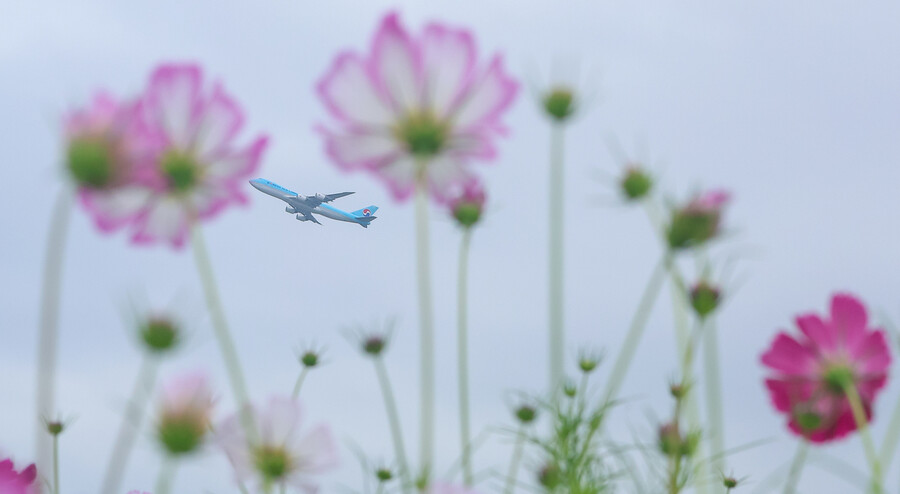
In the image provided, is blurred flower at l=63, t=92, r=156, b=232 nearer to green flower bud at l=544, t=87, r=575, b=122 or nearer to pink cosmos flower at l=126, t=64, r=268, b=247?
pink cosmos flower at l=126, t=64, r=268, b=247

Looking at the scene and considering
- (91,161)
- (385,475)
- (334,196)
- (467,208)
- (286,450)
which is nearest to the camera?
(91,161)

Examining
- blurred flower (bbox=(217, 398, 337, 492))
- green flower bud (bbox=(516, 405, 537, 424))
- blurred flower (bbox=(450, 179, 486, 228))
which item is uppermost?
blurred flower (bbox=(450, 179, 486, 228))

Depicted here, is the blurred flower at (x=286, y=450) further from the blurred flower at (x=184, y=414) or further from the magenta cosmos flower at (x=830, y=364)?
the magenta cosmos flower at (x=830, y=364)

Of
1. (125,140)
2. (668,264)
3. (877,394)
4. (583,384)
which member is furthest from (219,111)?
(583,384)

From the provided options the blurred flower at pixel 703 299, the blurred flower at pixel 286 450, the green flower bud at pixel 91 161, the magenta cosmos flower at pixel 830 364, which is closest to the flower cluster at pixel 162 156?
the green flower bud at pixel 91 161

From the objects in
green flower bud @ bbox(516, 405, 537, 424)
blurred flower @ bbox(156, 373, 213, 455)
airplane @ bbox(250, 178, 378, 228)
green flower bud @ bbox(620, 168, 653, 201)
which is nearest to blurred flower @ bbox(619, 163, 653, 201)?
green flower bud @ bbox(620, 168, 653, 201)

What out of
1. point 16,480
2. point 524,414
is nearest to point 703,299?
point 524,414

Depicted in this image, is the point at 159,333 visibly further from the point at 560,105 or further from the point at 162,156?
the point at 560,105
